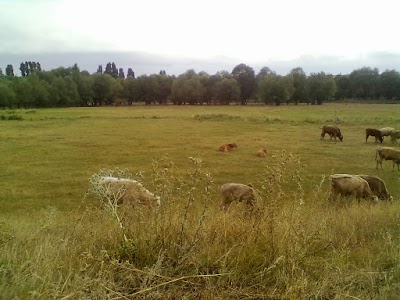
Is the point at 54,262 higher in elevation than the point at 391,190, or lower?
higher

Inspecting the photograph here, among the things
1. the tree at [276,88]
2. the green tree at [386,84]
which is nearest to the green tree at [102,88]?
the tree at [276,88]

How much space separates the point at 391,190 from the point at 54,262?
16.1 meters

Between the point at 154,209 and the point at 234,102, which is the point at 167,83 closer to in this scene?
the point at 234,102

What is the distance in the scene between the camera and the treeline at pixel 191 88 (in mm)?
85125

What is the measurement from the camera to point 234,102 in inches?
3895

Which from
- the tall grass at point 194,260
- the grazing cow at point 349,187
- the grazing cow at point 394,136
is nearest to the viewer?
the tall grass at point 194,260

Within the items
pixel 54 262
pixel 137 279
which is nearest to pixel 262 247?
pixel 137 279

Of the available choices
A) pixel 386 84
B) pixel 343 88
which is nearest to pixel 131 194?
pixel 386 84

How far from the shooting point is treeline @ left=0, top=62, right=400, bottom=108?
85.1m

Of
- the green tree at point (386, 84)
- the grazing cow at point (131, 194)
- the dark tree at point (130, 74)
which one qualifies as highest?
the dark tree at point (130, 74)

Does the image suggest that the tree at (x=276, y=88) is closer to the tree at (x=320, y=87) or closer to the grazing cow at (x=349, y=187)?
the tree at (x=320, y=87)

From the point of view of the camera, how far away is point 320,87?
8838cm

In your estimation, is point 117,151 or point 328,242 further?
point 117,151

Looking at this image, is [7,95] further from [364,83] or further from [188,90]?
[364,83]
